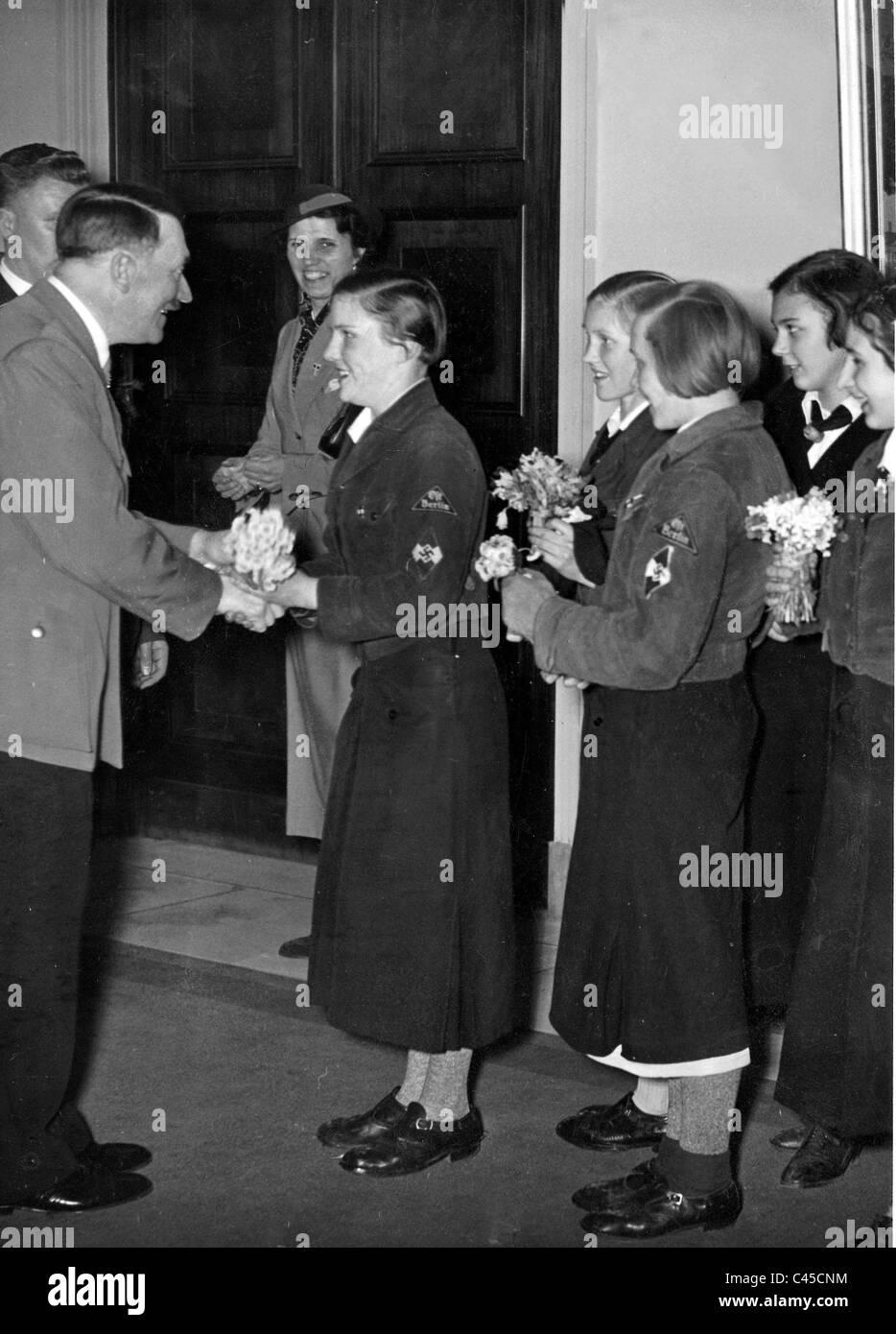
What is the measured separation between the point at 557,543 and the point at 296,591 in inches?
21.7

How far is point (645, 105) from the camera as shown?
176 inches

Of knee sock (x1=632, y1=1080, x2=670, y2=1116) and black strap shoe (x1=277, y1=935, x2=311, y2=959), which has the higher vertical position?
black strap shoe (x1=277, y1=935, x2=311, y2=959)

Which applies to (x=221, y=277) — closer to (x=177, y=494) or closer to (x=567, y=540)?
(x=177, y=494)

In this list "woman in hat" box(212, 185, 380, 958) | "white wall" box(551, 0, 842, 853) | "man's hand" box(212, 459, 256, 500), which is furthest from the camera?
"man's hand" box(212, 459, 256, 500)

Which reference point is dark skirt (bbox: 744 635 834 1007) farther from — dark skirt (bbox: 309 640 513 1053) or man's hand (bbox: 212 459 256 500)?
man's hand (bbox: 212 459 256 500)

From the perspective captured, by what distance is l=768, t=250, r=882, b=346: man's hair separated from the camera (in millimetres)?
3611

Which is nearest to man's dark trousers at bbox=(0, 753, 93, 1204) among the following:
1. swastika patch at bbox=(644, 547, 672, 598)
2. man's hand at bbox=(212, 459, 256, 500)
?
swastika patch at bbox=(644, 547, 672, 598)

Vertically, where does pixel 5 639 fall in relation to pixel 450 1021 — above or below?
above

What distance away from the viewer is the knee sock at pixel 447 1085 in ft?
11.4

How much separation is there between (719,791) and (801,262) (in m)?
1.30

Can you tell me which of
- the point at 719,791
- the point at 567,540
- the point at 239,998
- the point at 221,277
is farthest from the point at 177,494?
the point at 719,791

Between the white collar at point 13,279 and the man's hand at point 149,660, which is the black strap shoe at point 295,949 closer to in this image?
the man's hand at point 149,660

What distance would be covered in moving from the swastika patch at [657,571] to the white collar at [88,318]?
113 centimetres

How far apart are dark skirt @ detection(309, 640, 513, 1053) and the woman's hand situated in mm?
246
